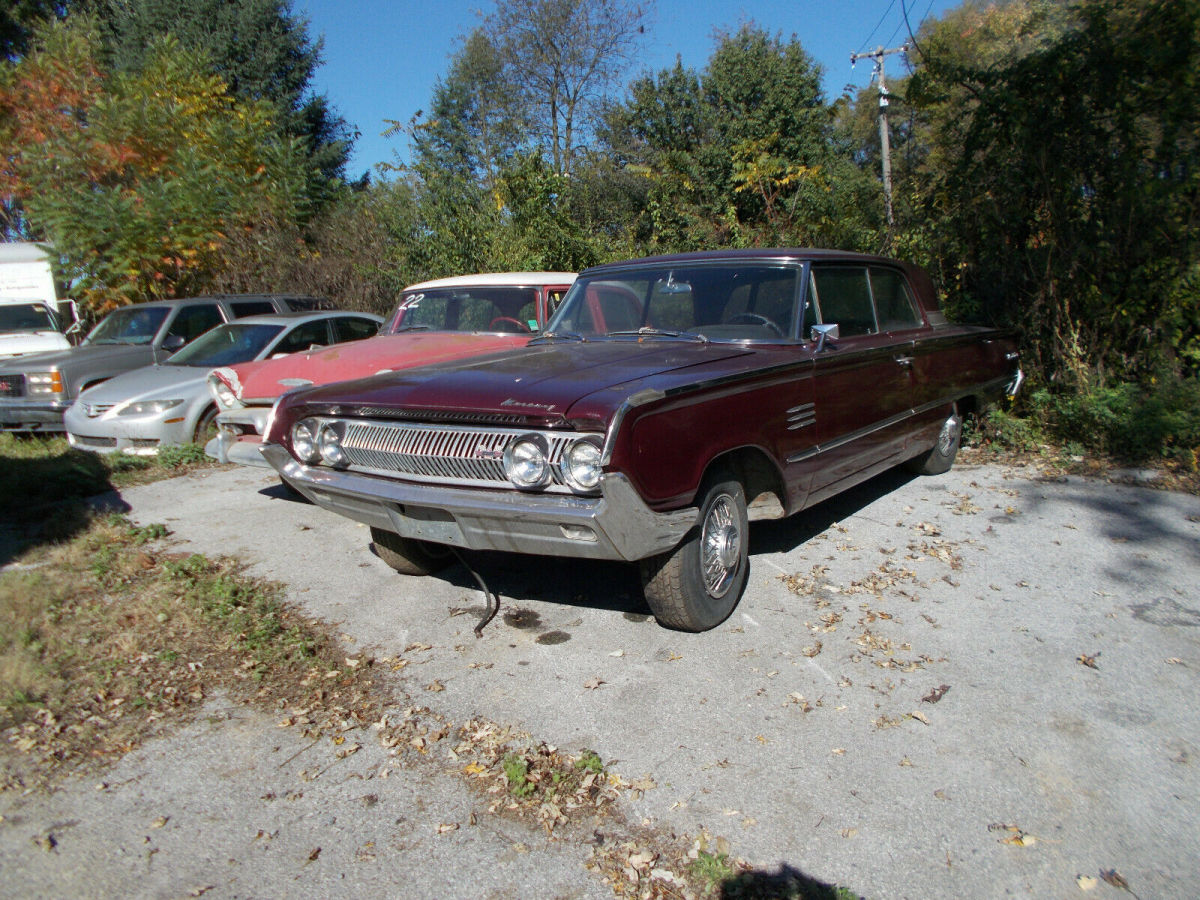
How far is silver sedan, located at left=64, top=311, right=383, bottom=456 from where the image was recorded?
27.8 ft

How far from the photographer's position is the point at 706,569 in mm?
4051

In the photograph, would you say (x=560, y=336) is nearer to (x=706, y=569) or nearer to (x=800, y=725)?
(x=706, y=569)

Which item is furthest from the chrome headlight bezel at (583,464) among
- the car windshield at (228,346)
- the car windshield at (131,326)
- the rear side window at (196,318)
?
the car windshield at (131,326)

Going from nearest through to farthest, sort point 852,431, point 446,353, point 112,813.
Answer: point 112,813 → point 852,431 → point 446,353

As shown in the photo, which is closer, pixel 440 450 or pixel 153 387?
pixel 440 450

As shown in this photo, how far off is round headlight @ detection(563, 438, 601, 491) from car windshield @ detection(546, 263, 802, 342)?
5.19ft

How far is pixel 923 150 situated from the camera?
43.8 feet

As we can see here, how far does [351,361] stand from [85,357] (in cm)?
504

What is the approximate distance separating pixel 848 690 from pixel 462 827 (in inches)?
66.7

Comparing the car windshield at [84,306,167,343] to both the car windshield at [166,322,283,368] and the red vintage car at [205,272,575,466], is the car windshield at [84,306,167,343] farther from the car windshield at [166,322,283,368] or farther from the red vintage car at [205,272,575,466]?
the red vintage car at [205,272,575,466]

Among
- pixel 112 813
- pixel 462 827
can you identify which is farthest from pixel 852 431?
pixel 112 813

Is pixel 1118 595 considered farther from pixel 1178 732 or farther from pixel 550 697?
pixel 550 697

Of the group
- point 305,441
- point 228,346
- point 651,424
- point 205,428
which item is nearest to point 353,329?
point 228,346

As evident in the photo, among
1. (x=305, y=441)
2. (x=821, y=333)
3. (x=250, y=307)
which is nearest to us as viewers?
(x=305, y=441)
